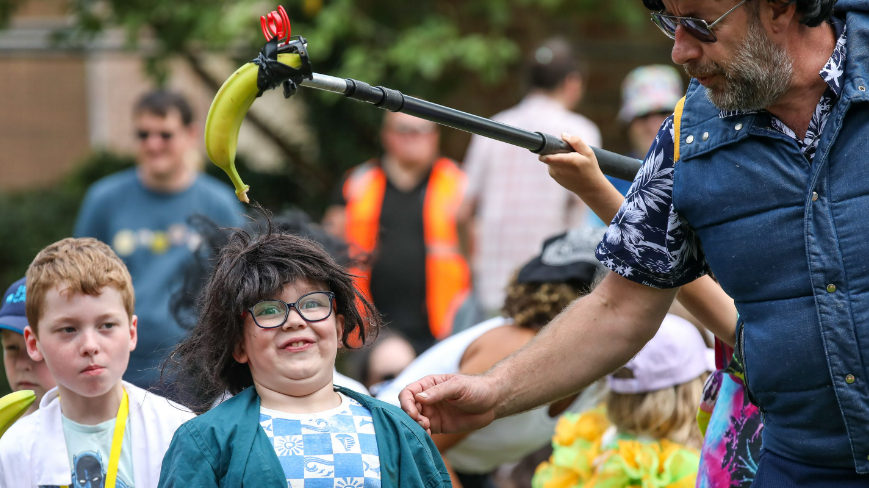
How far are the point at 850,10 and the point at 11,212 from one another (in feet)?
29.2

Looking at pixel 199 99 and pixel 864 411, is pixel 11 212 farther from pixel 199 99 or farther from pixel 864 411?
pixel 864 411

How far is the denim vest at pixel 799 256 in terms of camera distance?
7.09 feet

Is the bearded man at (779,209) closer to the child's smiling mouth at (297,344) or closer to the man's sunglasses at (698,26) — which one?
the man's sunglasses at (698,26)

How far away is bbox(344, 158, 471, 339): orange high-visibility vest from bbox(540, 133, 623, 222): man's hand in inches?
145

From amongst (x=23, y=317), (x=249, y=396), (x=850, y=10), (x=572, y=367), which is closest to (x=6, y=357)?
(x=23, y=317)

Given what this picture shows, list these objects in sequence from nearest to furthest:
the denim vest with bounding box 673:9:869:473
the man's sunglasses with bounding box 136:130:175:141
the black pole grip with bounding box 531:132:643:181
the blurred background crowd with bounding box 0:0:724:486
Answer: the denim vest with bounding box 673:9:869:473
the black pole grip with bounding box 531:132:643:181
the blurred background crowd with bounding box 0:0:724:486
the man's sunglasses with bounding box 136:130:175:141

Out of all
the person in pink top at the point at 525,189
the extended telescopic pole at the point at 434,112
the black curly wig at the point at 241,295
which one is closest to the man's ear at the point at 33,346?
the black curly wig at the point at 241,295

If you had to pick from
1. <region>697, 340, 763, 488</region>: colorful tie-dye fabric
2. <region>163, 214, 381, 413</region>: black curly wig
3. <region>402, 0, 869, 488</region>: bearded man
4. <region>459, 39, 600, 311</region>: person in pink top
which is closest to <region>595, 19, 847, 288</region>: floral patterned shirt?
<region>402, 0, 869, 488</region>: bearded man

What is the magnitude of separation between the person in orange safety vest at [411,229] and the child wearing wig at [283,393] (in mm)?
3847

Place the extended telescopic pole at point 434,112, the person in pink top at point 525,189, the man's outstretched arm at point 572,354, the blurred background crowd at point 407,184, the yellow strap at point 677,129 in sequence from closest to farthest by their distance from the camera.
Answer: the extended telescopic pole at point 434,112 < the yellow strap at point 677,129 < the man's outstretched arm at point 572,354 < the blurred background crowd at point 407,184 < the person in pink top at point 525,189

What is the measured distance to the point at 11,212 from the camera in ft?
32.1

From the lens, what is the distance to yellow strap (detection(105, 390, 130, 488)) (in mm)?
2705

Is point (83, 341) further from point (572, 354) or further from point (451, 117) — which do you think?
point (572, 354)

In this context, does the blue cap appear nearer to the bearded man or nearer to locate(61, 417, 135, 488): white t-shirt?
locate(61, 417, 135, 488): white t-shirt
